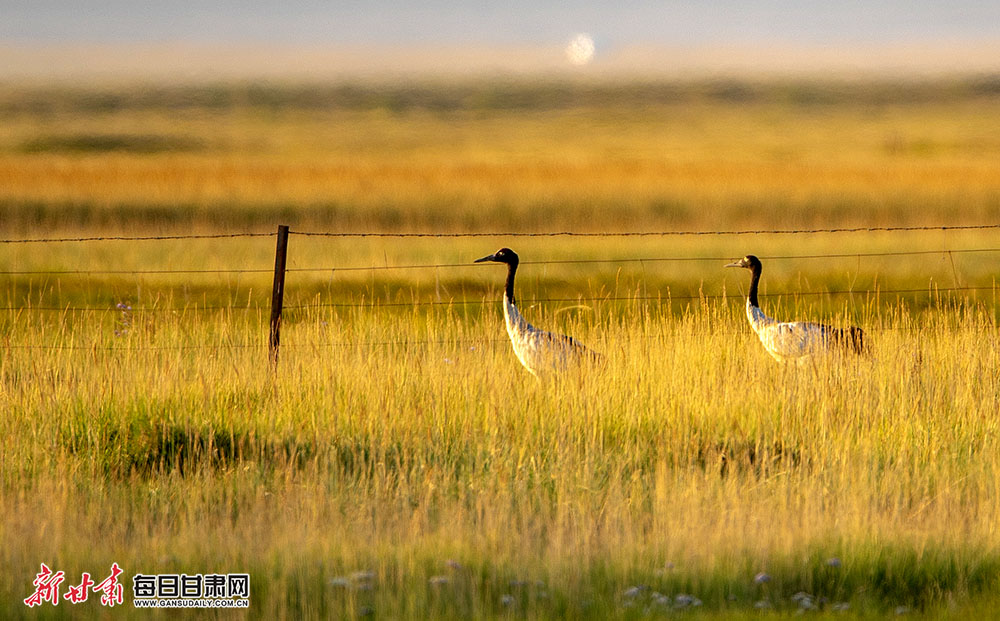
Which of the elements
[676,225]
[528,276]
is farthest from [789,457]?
[676,225]

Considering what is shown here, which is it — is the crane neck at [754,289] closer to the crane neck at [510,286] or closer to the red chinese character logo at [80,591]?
the crane neck at [510,286]

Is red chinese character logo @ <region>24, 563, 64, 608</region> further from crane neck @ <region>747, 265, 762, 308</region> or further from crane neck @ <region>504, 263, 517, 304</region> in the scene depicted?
crane neck @ <region>747, 265, 762, 308</region>

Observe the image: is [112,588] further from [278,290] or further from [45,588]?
[278,290]

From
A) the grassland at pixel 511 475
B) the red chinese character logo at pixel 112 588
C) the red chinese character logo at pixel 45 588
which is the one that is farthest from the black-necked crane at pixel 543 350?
the red chinese character logo at pixel 45 588

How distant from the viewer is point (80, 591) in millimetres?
4223

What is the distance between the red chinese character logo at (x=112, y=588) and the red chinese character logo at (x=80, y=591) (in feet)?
0.12

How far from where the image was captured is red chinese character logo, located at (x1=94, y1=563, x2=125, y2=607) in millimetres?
4152

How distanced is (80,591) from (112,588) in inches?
4.8

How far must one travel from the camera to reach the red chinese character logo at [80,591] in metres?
4.17

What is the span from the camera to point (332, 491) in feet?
18.1

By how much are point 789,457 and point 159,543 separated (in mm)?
3161

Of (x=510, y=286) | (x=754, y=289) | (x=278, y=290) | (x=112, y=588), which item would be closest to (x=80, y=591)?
(x=112, y=588)

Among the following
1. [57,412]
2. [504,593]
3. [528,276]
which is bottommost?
[504,593]

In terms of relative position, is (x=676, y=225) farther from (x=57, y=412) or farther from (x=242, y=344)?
(x=57, y=412)
